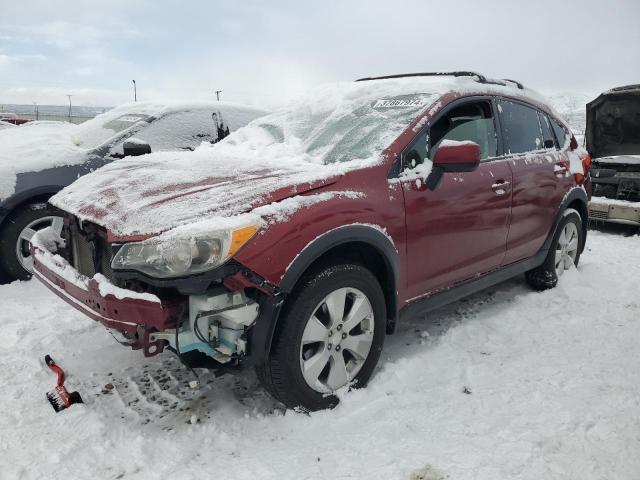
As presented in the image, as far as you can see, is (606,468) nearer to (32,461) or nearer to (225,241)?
(225,241)

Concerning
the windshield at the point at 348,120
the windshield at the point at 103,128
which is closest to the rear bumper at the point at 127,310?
the windshield at the point at 348,120

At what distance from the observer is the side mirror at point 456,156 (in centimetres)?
285

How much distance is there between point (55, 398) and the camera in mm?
2684

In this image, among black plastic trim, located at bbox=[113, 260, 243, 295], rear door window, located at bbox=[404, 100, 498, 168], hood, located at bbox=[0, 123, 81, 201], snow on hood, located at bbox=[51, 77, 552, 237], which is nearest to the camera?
black plastic trim, located at bbox=[113, 260, 243, 295]

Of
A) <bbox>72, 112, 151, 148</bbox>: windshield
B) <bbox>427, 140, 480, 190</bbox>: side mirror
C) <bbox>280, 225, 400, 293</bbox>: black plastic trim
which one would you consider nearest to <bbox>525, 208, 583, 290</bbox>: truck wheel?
<bbox>427, 140, 480, 190</bbox>: side mirror

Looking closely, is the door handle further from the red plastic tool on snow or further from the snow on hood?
the red plastic tool on snow

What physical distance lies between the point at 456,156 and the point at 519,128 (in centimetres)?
138

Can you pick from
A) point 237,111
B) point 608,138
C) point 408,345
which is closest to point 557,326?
point 408,345

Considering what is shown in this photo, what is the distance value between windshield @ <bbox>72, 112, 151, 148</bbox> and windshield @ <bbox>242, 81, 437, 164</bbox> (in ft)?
6.88

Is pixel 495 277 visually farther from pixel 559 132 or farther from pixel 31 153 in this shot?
pixel 31 153

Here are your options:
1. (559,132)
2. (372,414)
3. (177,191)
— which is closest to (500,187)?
(559,132)

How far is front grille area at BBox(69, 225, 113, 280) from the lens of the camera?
8.41 ft

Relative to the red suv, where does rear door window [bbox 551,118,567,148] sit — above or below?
above

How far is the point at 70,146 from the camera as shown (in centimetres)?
504
